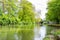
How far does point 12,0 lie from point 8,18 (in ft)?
24.6

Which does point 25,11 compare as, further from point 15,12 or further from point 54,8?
point 54,8

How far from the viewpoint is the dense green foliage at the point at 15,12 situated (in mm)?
50875

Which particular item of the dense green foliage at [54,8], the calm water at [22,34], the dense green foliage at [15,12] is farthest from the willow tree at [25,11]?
the calm water at [22,34]

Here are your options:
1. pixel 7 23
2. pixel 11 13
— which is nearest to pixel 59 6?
pixel 7 23

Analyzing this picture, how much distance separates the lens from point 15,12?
56.8 meters

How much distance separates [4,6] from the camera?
55031 millimetres

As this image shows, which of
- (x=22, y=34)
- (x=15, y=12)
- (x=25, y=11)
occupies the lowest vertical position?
(x=22, y=34)

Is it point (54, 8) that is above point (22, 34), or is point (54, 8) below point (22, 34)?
above

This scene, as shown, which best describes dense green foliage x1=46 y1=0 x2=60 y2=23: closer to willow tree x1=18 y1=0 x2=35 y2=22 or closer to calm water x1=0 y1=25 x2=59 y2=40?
calm water x1=0 y1=25 x2=59 y2=40

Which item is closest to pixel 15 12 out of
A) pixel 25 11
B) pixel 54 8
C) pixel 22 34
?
pixel 25 11

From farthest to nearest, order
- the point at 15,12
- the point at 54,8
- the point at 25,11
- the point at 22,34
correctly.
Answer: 1. the point at 25,11
2. the point at 15,12
3. the point at 54,8
4. the point at 22,34

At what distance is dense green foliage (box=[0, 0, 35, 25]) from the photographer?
50875 millimetres

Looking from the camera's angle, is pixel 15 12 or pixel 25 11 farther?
pixel 25 11

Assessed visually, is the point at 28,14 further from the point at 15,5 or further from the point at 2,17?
the point at 2,17
